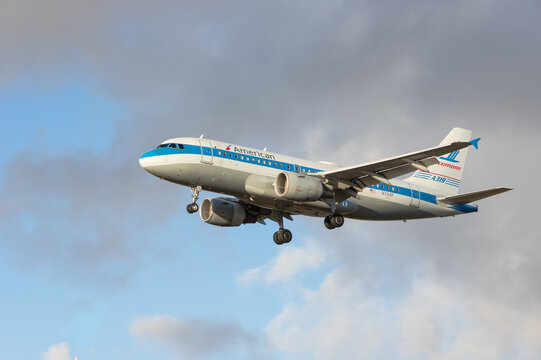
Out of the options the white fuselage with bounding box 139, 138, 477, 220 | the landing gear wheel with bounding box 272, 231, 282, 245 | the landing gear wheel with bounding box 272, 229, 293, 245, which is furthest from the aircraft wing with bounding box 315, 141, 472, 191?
the landing gear wheel with bounding box 272, 231, 282, 245

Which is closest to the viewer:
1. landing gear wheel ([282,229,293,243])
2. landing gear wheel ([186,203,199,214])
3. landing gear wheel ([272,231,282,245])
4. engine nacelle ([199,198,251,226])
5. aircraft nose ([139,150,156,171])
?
aircraft nose ([139,150,156,171])

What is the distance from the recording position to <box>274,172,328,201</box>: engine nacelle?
50.1 m

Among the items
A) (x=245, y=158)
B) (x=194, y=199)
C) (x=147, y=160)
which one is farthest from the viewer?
(x=245, y=158)

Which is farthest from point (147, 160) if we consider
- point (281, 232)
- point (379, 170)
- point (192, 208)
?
point (379, 170)

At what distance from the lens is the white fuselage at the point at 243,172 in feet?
164

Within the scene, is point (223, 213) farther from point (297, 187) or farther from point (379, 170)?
point (379, 170)

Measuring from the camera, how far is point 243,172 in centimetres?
5078

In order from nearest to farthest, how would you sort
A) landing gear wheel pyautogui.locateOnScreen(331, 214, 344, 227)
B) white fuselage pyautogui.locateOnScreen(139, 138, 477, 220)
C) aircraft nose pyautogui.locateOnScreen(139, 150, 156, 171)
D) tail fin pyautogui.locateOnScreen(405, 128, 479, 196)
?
white fuselage pyautogui.locateOnScreen(139, 138, 477, 220), aircraft nose pyautogui.locateOnScreen(139, 150, 156, 171), landing gear wheel pyautogui.locateOnScreen(331, 214, 344, 227), tail fin pyautogui.locateOnScreen(405, 128, 479, 196)

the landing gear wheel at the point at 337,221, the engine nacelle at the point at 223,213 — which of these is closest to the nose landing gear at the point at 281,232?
the engine nacelle at the point at 223,213

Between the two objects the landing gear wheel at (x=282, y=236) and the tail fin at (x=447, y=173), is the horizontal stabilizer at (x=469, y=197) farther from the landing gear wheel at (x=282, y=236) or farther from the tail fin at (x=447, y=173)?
the landing gear wheel at (x=282, y=236)

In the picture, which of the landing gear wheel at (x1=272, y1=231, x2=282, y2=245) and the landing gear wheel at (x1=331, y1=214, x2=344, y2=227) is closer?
the landing gear wheel at (x1=331, y1=214, x2=344, y2=227)

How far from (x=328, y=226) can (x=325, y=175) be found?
12.7ft

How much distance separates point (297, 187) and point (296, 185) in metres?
0.14

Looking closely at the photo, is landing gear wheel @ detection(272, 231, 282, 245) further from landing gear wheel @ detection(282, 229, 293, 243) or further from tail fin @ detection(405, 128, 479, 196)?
tail fin @ detection(405, 128, 479, 196)
